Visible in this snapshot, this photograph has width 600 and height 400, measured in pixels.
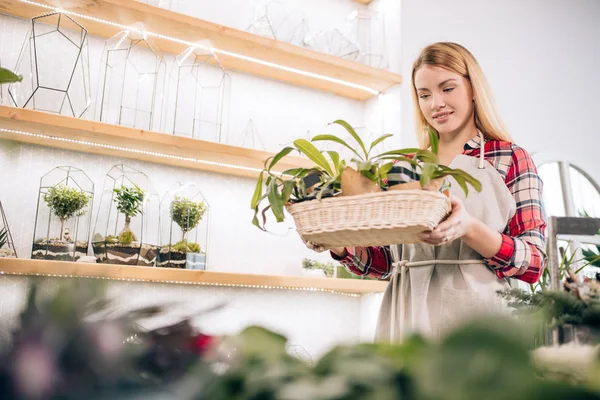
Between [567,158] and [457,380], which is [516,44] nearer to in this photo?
[567,158]

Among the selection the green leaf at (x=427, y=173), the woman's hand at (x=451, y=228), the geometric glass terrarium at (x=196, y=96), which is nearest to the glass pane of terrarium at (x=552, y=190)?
the geometric glass terrarium at (x=196, y=96)

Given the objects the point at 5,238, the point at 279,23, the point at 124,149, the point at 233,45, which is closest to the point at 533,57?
the point at 279,23

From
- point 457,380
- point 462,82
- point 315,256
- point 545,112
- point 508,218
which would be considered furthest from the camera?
point 545,112

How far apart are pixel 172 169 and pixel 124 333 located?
7.56ft

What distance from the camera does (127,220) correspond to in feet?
7.16

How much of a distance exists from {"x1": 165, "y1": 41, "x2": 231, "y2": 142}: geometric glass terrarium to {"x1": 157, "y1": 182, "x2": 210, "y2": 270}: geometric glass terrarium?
0.26 m

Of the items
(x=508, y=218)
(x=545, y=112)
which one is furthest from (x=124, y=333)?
(x=545, y=112)

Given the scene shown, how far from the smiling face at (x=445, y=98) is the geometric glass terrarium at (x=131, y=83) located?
47.8 inches

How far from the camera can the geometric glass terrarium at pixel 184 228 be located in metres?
2.20

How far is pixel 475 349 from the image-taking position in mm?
187

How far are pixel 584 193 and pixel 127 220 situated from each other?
2.73 metres

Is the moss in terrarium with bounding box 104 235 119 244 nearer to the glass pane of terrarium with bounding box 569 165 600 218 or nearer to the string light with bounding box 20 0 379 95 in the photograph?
the string light with bounding box 20 0 379 95

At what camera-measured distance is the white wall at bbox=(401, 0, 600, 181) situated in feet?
9.99

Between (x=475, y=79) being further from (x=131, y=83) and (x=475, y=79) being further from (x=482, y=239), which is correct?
(x=131, y=83)
